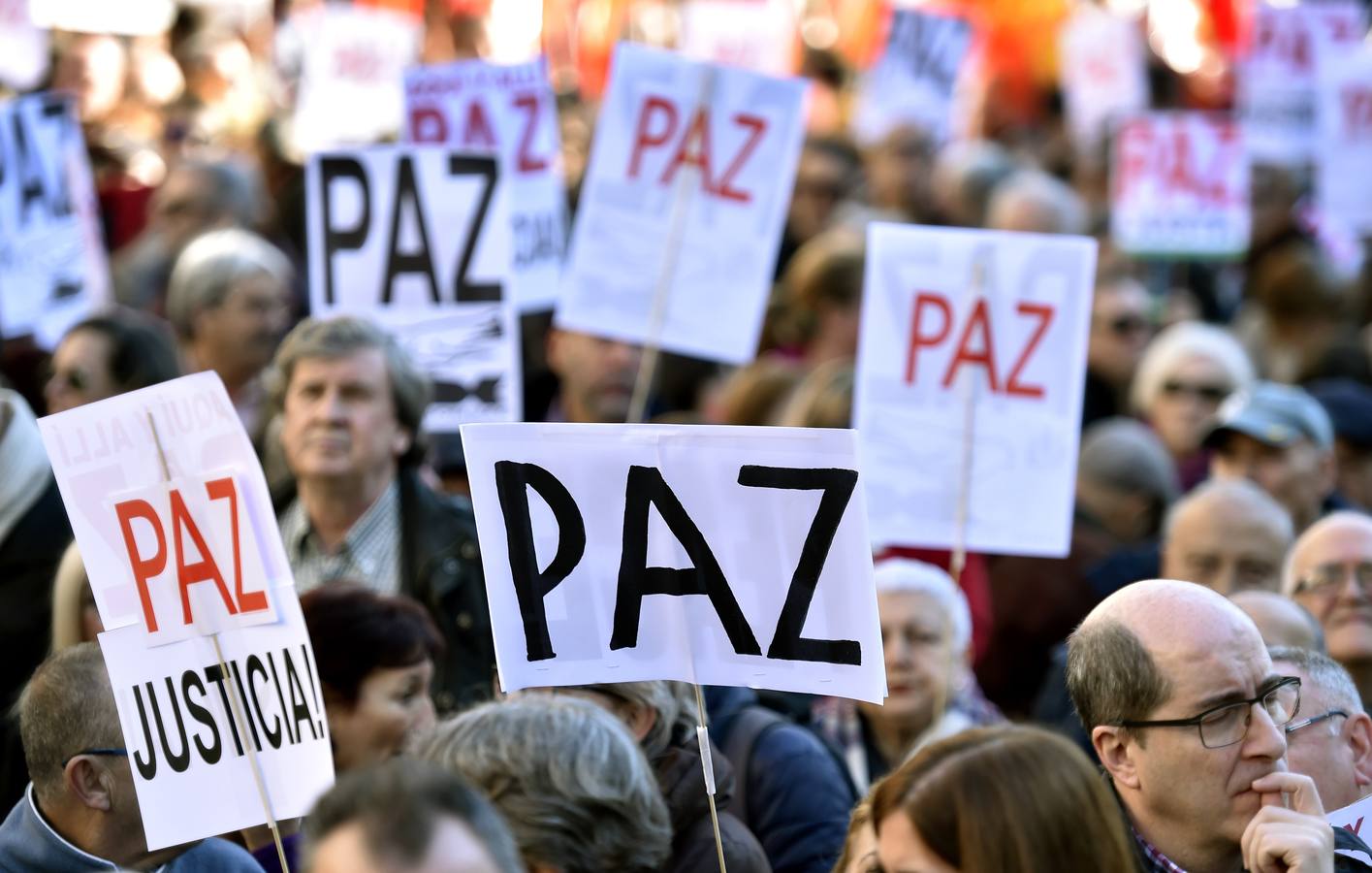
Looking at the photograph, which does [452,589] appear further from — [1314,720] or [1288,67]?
[1288,67]

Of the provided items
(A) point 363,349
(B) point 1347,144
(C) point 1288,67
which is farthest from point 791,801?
(C) point 1288,67

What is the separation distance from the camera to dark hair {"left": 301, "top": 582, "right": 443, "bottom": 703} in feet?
14.8

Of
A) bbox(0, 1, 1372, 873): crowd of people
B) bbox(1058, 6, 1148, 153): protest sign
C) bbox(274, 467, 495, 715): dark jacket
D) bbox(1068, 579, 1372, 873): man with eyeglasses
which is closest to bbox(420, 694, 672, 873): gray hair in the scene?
bbox(0, 1, 1372, 873): crowd of people

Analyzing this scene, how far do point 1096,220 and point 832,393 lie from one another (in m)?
5.97

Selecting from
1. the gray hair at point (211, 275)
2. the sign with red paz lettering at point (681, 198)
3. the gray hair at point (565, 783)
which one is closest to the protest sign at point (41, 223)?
the gray hair at point (211, 275)

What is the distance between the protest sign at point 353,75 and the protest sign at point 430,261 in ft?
16.4

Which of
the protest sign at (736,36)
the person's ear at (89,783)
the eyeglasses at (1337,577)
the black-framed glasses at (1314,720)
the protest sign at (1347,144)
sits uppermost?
the protest sign at (736,36)

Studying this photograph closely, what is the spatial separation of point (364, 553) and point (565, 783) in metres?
2.45

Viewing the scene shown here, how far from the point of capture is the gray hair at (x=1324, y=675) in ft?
13.4

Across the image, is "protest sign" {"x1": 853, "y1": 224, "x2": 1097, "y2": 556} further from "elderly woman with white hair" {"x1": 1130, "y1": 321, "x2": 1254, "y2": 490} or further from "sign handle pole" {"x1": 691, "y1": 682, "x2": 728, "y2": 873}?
"elderly woman with white hair" {"x1": 1130, "y1": 321, "x2": 1254, "y2": 490}

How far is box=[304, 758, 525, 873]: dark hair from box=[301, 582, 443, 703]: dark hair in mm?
1960

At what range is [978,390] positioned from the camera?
5891 mm

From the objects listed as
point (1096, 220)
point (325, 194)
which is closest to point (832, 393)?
point (325, 194)

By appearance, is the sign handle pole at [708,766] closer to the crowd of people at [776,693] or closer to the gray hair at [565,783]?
the crowd of people at [776,693]
